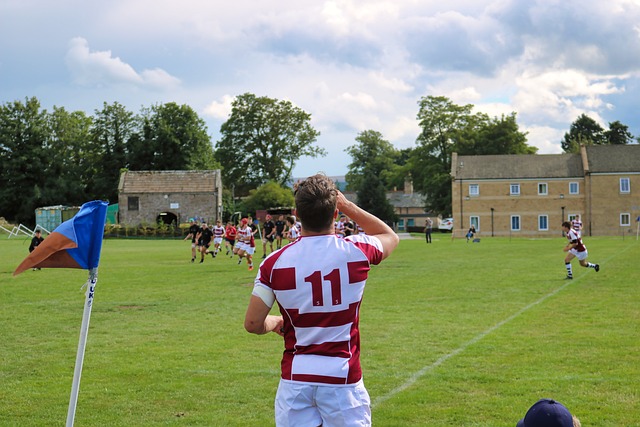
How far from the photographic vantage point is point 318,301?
3.81 meters

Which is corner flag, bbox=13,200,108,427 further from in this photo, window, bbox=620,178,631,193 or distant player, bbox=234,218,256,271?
window, bbox=620,178,631,193

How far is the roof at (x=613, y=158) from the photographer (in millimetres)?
79062

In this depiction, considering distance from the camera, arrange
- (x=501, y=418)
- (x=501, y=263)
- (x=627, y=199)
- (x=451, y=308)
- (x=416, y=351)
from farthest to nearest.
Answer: (x=627, y=199), (x=501, y=263), (x=451, y=308), (x=416, y=351), (x=501, y=418)

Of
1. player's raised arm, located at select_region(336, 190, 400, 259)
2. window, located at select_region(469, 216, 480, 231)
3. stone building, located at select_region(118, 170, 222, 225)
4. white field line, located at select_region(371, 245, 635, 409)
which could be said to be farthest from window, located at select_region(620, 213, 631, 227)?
player's raised arm, located at select_region(336, 190, 400, 259)

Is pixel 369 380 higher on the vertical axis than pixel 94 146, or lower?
lower

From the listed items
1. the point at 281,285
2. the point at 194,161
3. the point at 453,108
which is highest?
the point at 453,108

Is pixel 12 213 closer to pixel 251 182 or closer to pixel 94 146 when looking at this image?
pixel 94 146

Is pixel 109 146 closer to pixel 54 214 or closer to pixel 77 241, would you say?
pixel 54 214

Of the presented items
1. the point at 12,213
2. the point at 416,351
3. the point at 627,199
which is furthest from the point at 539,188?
the point at 416,351

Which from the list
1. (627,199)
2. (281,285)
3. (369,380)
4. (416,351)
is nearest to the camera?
(281,285)

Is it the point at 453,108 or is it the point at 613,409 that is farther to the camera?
the point at 453,108

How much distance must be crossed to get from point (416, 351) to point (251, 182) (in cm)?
8404

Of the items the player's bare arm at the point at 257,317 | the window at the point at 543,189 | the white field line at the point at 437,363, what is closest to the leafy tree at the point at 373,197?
the window at the point at 543,189

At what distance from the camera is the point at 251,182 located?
94.0 metres
